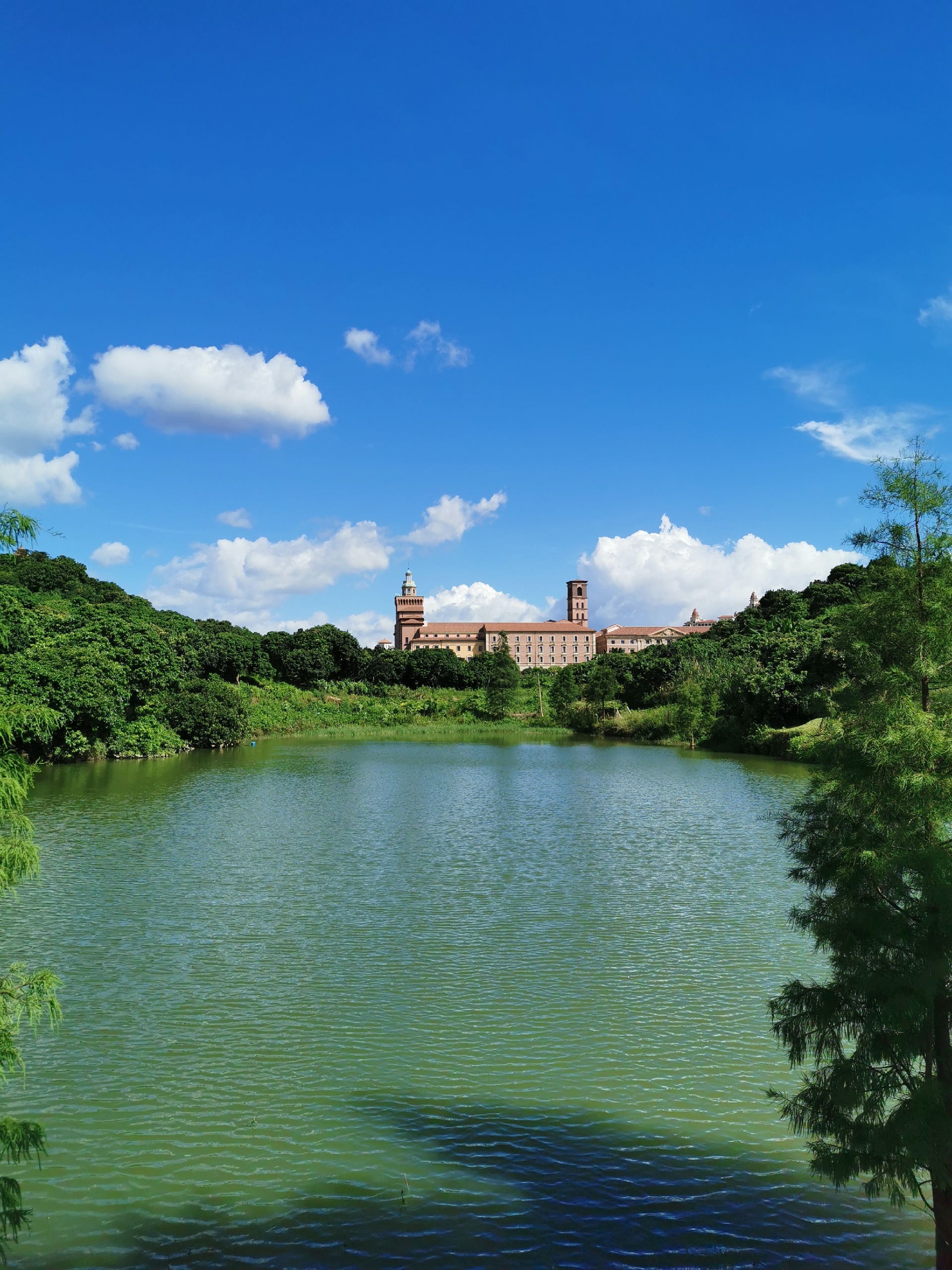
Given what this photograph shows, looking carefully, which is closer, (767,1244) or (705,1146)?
(767,1244)

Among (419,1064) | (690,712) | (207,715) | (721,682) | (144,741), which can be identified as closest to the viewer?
(419,1064)

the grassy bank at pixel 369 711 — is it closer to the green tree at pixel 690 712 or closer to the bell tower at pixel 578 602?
the green tree at pixel 690 712

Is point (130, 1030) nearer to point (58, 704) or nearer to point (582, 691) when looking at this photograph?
point (58, 704)

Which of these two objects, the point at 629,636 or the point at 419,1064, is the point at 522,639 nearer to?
the point at 629,636

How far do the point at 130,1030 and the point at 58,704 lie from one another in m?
33.1

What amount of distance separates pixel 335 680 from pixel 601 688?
106ft

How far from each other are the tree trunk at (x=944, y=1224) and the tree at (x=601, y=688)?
5909 cm

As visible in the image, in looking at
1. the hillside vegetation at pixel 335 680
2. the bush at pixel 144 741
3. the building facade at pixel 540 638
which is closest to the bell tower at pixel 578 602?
the building facade at pixel 540 638

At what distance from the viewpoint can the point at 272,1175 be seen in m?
6.69

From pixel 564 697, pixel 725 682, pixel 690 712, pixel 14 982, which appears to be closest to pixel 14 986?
pixel 14 982

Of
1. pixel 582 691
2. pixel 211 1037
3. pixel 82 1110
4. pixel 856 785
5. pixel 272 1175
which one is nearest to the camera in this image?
pixel 856 785

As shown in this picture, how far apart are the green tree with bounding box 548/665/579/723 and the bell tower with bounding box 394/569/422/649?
3508 inches

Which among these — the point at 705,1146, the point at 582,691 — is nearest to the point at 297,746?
the point at 582,691

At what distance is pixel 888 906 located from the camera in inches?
206
